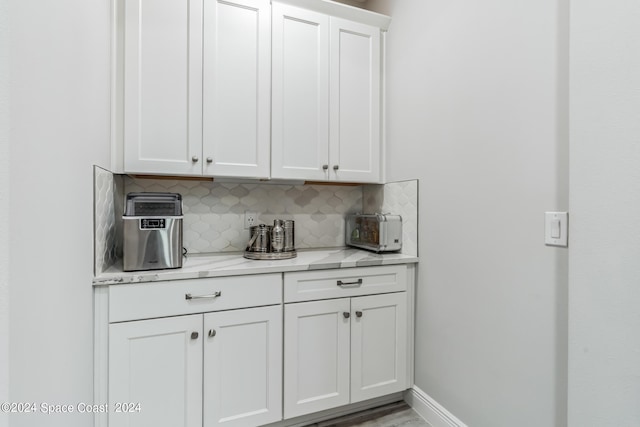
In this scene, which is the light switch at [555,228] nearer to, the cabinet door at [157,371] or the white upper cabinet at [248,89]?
the white upper cabinet at [248,89]

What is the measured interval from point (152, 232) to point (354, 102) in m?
1.45

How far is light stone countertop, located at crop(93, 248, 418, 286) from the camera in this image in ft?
4.48

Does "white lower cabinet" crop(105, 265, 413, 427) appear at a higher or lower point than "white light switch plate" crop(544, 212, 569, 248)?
lower

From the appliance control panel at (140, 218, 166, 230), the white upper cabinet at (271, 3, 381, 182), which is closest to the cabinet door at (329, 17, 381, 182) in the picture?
the white upper cabinet at (271, 3, 381, 182)

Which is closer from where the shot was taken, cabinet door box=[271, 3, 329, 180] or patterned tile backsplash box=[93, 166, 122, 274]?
patterned tile backsplash box=[93, 166, 122, 274]

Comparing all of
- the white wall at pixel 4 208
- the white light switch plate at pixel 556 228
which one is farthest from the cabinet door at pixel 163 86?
the white light switch plate at pixel 556 228

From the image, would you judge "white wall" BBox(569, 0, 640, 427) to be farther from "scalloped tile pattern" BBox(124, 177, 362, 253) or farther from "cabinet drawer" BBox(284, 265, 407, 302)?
"scalloped tile pattern" BBox(124, 177, 362, 253)

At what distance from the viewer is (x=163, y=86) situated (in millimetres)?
1646

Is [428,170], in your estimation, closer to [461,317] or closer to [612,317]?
[461,317]

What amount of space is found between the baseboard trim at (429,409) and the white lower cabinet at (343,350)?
12 centimetres

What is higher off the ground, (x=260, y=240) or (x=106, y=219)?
(x=106, y=219)

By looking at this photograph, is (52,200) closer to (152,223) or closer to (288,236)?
(152,223)

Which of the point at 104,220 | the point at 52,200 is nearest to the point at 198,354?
the point at 104,220

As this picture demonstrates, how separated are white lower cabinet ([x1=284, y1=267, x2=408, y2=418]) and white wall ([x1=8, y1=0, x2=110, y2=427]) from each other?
0.89 meters
